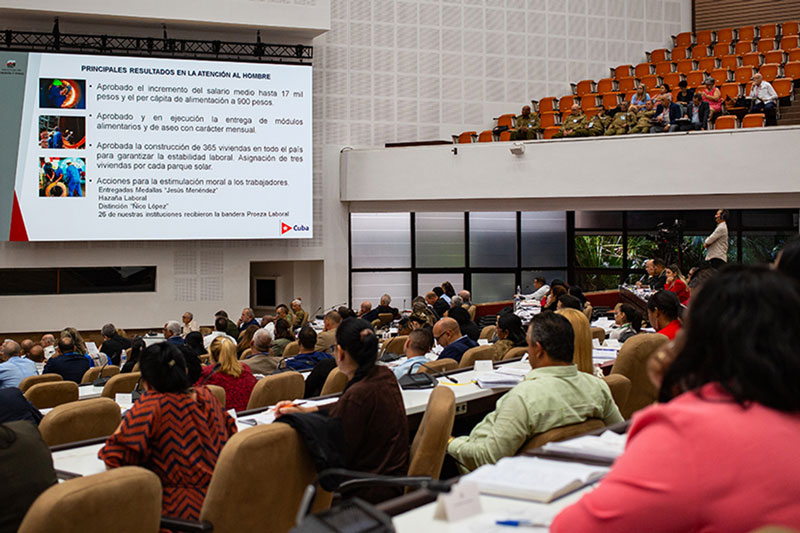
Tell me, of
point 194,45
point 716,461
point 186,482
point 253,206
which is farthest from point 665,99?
point 716,461

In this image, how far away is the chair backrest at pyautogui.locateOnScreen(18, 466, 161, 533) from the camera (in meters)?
2.05

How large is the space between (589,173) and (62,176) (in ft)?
29.5

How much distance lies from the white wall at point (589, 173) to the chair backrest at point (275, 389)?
935 centimetres

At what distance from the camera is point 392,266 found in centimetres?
1622

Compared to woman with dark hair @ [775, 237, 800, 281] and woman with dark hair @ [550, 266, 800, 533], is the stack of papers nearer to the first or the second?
woman with dark hair @ [775, 237, 800, 281]

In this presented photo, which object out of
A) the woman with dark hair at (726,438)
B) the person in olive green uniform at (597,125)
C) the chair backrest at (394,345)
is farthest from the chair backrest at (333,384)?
the person in olive green uniform at (597,125)

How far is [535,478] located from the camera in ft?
6.66

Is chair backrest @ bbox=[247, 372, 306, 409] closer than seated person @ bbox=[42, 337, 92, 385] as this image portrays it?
Yes

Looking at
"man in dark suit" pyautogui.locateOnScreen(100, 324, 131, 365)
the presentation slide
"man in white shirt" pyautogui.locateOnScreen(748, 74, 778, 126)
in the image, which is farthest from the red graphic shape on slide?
"man in white shirt" pyautogui.locateOnScreen(748, 74, 778, 126)

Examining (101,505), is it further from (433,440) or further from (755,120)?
(755,120)

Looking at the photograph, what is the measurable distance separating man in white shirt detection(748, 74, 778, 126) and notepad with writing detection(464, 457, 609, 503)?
1184 centimetres

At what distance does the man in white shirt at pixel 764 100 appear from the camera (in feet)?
40.3

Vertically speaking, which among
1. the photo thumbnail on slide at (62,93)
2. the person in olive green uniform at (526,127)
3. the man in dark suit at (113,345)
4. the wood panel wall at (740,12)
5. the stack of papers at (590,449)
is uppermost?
the wood panel wall at (740,12)

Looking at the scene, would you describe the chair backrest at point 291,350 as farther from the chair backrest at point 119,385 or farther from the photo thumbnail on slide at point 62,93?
the photo thumbnail on slide at point 62,93
